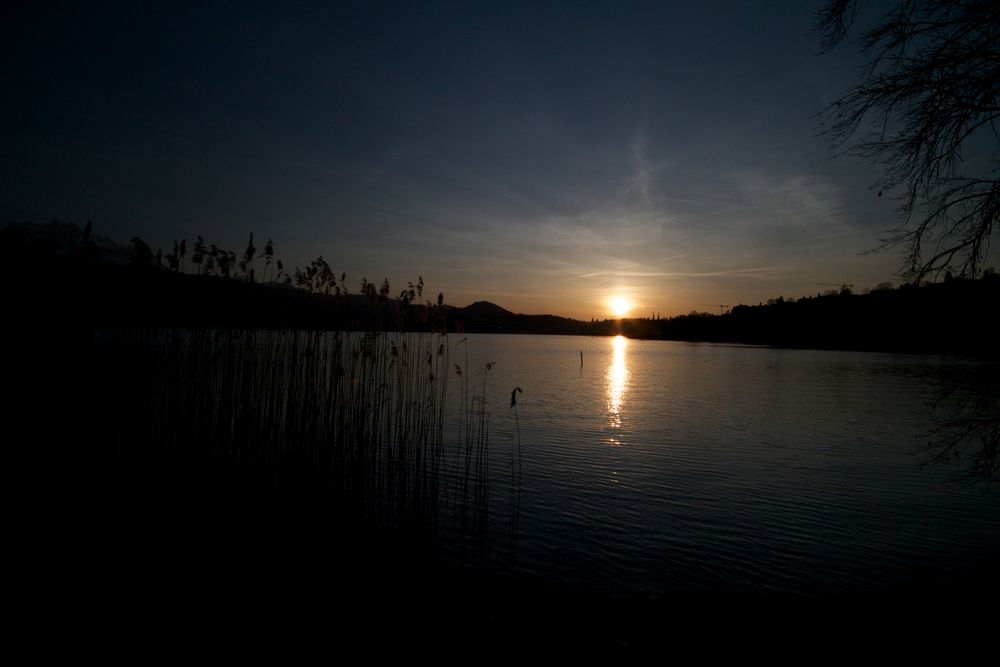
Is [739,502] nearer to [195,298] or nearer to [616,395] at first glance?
[195,298]

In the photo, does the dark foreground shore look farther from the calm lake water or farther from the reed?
the calm lake water

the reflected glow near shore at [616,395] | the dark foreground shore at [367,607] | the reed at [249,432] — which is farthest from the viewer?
the reflected glow near shore at [616,395]

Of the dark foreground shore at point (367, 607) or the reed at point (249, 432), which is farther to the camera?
the reed at point (249, 432)

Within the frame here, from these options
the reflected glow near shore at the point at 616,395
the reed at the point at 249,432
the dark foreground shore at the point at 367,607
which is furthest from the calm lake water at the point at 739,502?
the reed at the point at 249,432

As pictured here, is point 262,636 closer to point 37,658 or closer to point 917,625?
point 37,658

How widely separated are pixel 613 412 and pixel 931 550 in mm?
13134

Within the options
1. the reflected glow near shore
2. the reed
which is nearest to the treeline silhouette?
the reed

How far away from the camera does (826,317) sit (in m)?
103

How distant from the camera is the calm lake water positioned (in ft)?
21.6

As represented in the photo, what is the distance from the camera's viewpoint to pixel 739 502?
9.52 m

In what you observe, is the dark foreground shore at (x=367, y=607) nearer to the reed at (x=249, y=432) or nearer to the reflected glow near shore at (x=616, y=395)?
the reed at (x=249, y=432)

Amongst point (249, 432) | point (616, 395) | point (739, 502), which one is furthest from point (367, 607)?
point (616, 395)

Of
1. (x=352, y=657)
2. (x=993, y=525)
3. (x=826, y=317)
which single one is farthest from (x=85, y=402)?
(x=826, y=317)

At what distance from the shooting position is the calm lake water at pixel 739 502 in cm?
659
